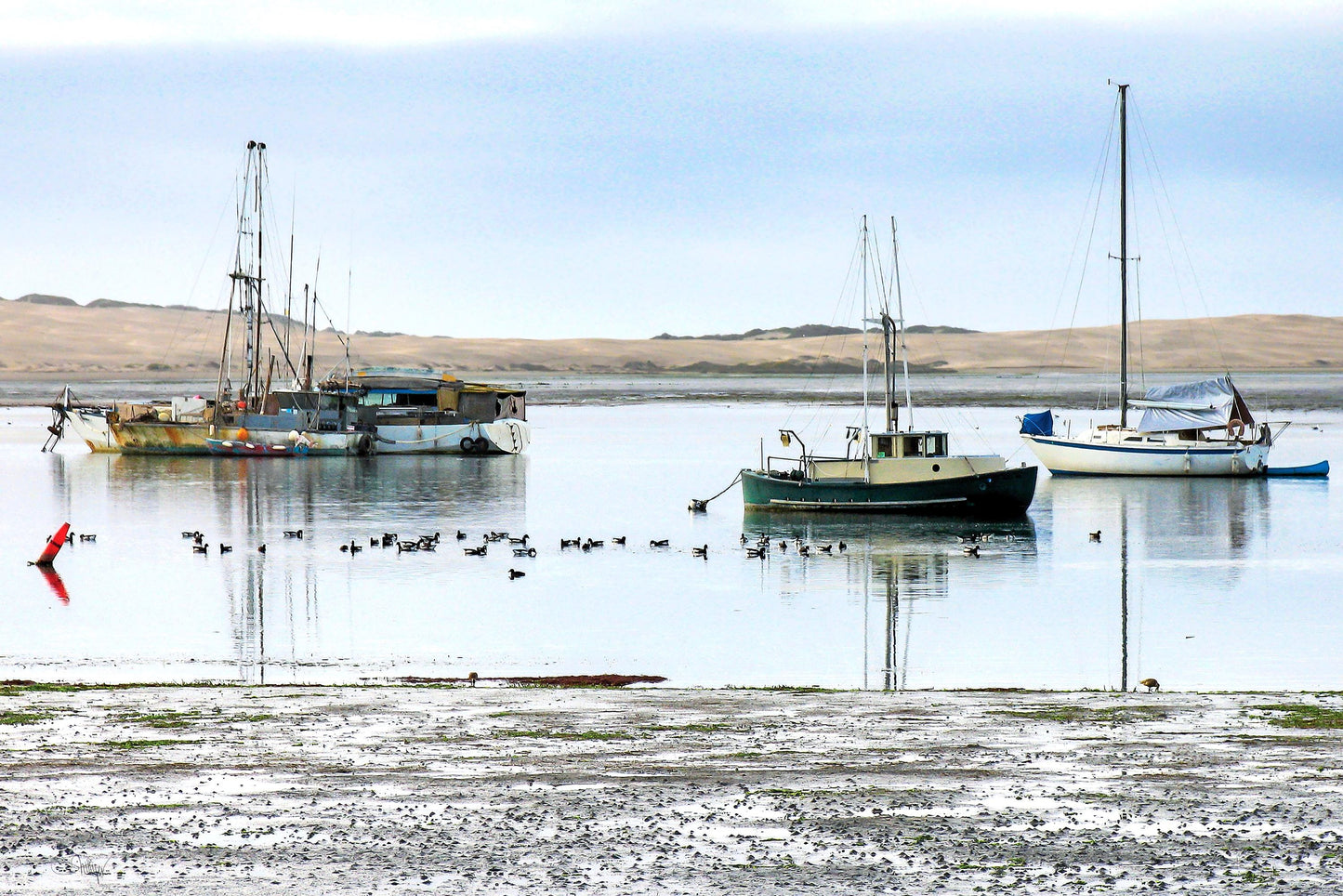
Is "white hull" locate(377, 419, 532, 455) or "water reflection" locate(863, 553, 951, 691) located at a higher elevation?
"white hull" locate(377, 419, 532, 455)

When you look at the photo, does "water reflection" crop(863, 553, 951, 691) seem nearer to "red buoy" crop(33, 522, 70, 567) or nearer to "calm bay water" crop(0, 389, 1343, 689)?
"calm bay water" crop(0, 389, 1343, 689)

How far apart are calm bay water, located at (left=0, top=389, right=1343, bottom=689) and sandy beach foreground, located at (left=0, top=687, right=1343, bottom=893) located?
4463 mm

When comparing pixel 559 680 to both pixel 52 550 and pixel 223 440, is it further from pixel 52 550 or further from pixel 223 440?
pixel 223 440

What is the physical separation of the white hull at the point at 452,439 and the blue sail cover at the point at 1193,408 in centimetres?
3452

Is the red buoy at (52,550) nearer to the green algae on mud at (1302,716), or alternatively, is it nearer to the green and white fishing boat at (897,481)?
the green and white fishing boat at (897,481)

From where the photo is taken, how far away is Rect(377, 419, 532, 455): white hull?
82062mm

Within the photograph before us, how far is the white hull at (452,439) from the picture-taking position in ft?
269

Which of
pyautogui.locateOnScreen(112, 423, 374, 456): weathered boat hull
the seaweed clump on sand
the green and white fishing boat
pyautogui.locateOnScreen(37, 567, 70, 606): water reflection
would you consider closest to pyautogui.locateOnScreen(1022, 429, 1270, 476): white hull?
the green and white fishing boat

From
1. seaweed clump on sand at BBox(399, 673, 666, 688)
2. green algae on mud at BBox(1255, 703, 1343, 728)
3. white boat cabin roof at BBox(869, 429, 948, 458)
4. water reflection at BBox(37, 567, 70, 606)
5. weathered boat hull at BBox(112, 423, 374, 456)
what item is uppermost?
white boat cabin roof at BBox(869, 429, 948, 458)

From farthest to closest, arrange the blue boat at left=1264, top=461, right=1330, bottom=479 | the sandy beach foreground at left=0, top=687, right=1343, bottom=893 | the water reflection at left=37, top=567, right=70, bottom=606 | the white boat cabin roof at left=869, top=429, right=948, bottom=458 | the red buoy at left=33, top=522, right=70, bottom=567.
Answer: the blue boat at left=1264, top=461, right=1330, bottom=479
the white boat cabin roof at left=869, top=429, right=948, bottom=458
the red buoy at left=33, top=522, right=70, bottom=567
the water reflection at left=37, top=567, right=70, bottom=606
the sandy beach foreground at left=0, top=687, right=1343, bottom=893

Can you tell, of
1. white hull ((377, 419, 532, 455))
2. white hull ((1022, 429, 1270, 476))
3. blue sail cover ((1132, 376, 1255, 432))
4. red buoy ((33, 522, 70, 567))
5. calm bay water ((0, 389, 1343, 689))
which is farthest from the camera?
white hull ((377, 419, 532, 455))

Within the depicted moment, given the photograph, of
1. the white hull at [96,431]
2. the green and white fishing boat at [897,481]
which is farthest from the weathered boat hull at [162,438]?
the green and white fishing boat at [897,481]

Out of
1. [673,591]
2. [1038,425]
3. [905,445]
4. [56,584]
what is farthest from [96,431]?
[673,591]

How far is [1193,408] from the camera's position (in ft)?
206
